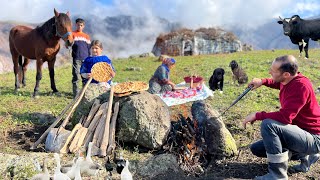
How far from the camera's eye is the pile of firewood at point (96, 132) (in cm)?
593

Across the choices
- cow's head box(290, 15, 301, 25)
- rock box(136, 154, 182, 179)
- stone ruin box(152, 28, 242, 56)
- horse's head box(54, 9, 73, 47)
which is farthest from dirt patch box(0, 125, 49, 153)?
stone ruin box(152, 28, 242, 56)

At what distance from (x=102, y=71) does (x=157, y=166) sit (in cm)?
310

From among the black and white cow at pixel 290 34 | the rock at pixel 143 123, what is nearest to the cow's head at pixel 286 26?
Result: the black and white cow at pixel 290 34

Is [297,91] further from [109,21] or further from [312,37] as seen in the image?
[109,21]

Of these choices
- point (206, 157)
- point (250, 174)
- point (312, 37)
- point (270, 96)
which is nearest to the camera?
point (250, 174)

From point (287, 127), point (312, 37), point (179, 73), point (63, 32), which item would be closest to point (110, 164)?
point (287, 127)

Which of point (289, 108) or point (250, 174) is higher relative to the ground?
point (289, 108)

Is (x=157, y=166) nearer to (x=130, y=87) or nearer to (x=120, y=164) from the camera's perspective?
(x=120, y=164)

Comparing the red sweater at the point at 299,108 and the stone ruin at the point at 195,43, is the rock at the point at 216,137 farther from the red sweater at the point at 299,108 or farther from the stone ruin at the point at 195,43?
the stone ruin at the point at 195,43

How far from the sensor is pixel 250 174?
213 inches

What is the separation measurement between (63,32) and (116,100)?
370 centimetres

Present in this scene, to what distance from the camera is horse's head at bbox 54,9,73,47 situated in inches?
374

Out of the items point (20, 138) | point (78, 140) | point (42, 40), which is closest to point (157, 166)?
point (78, 140)

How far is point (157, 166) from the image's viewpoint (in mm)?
5500
